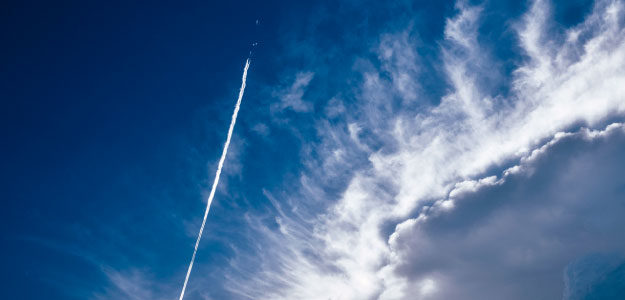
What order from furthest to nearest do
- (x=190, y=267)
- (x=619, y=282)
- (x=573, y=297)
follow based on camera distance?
1. (x=573, y=297)
2. (x=619, y=282)
3. (x=190, y=267)

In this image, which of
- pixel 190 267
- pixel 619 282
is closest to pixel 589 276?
pixel 619 282

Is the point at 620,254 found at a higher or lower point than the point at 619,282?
higher

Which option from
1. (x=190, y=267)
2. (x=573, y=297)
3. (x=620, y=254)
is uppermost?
(x=620, y=254)

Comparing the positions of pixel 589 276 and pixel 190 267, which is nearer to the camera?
pixel 190 267

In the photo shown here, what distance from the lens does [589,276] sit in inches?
5364

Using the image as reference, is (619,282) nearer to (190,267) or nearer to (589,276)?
(589,276)

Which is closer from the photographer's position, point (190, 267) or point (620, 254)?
point (190, 267)

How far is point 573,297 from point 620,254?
30335mm

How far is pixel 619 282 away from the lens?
414ft

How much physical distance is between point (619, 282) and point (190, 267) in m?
192

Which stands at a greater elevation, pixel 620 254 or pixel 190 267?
pixel 620 254

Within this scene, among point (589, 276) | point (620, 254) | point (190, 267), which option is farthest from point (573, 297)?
point (190, 267)

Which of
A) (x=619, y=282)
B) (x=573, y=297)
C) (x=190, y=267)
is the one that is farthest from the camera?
(x=573, y=297)

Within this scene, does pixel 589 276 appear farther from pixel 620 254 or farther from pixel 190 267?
pixel 190 267
